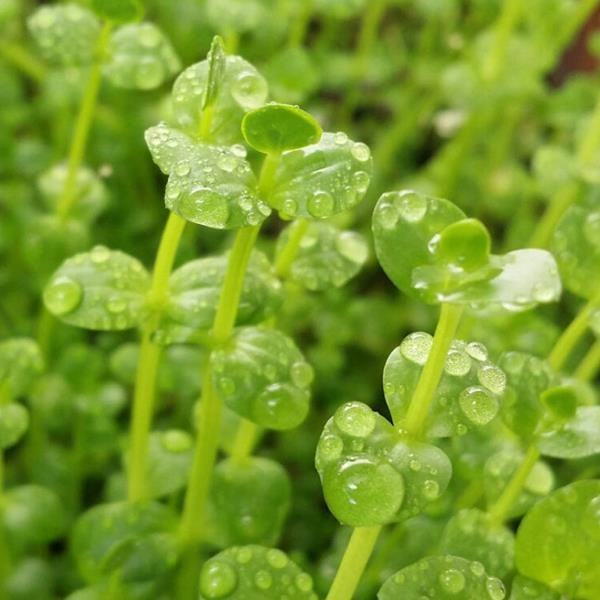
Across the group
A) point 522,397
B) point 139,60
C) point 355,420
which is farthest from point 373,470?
point 139,60

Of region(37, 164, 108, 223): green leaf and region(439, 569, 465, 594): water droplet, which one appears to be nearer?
region(439, 569, 465, 594): water droplet

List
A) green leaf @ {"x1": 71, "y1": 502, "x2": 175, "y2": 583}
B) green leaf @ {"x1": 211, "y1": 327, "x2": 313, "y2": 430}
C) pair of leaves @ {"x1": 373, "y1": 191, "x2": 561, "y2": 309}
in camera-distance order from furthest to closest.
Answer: green leaf @ {"x1": 71, "y1": 502, "x2": 175, "y2": 583} < green leaf @ {"x1": 211, "y1": 327, "x2": 313, "y2": 430} < pair of leaves @ {"x1": 373, "y1": 191, "x2": 561, "y2": 309}

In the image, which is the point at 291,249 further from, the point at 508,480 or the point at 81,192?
the point at 81,192

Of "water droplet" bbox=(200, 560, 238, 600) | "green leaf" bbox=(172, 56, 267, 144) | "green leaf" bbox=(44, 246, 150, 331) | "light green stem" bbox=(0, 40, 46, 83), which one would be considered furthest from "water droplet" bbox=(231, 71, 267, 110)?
"light green stem" bbox=(0, 40, 46, 83)

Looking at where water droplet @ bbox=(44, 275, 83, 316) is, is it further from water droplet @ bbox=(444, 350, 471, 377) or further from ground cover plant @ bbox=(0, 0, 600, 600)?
water droplet @ bbox=(444, 350, 471, 377)

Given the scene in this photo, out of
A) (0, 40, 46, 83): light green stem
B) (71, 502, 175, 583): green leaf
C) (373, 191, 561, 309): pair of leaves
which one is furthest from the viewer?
(0, 40, 46, 83): light green stem

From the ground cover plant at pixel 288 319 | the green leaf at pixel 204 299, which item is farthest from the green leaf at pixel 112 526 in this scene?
Result: the green leaf at pixel 204 299
